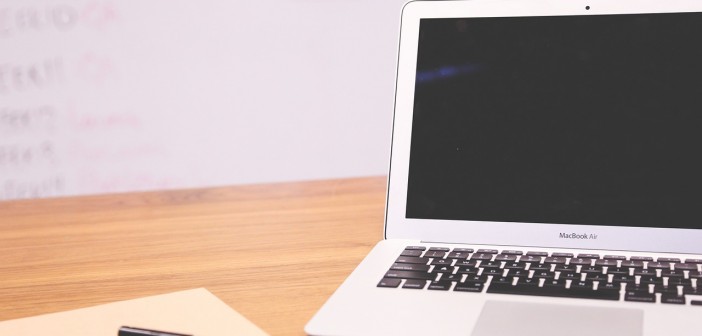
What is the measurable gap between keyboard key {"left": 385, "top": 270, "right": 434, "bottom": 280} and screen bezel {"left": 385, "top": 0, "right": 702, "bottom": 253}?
117mm

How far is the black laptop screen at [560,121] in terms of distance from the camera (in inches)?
30.4

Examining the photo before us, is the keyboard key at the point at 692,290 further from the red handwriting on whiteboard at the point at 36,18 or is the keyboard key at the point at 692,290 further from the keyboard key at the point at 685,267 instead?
the red handwriting on whiteboard at the point at 36,18

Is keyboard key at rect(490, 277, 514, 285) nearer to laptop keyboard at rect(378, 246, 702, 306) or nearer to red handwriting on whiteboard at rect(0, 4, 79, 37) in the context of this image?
Result: laptop keyboard at rect(378, 246, 702, 306)

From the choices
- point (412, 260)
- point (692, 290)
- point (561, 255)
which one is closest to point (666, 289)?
point (692, 290)

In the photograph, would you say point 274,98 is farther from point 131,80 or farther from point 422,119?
point 422,119

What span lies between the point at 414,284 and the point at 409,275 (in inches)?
0.9

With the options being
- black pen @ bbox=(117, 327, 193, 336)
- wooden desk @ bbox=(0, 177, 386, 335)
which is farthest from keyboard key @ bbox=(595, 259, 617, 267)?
black pen @ bbox=(117, 327, 193, 336)

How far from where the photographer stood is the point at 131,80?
258 cm

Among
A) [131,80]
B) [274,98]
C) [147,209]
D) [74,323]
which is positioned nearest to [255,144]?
[274,98]

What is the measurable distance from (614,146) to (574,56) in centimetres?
11

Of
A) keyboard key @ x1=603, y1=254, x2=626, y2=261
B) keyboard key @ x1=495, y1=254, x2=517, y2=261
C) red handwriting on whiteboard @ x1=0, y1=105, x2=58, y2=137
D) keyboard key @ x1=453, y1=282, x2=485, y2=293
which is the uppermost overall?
red handwriting on whiteboard @ x1=0, y1=105, x2=58, y2=137

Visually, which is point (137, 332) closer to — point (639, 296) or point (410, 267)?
point (410, 267)

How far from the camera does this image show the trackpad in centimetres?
56

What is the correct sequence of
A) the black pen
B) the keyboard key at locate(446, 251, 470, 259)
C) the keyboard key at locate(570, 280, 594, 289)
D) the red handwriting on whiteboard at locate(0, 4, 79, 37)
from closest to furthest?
1. the black pen
2. the keyboard key at locate(570, 280, 594, 289)
3. the keyboard key at locate(446, 251, 470, 259)
4. the red handwriting on whiteboard at locate(0, 4, 79, 37)
